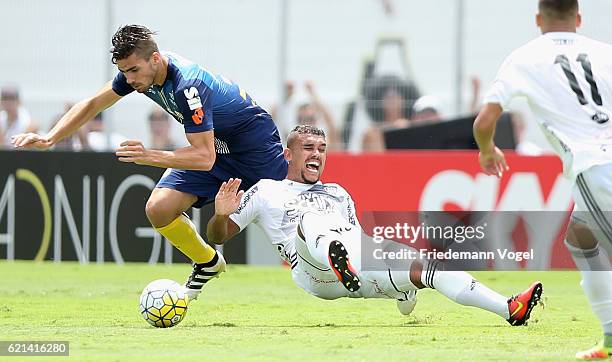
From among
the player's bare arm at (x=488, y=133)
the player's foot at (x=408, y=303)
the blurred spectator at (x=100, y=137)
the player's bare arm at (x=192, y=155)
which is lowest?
the blurred spectator at (x=100, y=137)

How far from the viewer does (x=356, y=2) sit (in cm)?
1780

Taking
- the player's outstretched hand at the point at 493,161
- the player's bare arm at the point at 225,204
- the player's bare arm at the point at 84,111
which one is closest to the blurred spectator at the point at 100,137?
the player's bare arm at the point at 84,111

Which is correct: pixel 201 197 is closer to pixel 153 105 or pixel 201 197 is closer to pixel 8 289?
pixel 8 289

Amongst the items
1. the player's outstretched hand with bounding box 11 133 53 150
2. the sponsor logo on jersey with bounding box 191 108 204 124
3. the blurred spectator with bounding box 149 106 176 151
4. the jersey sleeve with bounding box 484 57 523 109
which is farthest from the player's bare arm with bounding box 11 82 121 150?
the blurred spectator with bounding box 149 106 176 151

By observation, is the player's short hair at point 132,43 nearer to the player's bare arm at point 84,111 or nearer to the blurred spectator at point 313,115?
the player's bare arm at point 84,111

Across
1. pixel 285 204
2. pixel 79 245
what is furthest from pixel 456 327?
pixel 79 245

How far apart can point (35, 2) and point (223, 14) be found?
8.44ft

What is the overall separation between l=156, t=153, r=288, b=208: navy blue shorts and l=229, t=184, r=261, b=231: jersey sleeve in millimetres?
479

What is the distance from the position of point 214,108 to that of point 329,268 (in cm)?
181

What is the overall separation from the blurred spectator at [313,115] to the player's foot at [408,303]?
22.3 ft

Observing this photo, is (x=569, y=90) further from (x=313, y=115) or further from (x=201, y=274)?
(x=313, y=115)

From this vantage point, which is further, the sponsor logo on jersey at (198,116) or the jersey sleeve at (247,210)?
the jersey sleeve at (247,210)

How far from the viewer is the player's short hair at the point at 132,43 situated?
9.00 m

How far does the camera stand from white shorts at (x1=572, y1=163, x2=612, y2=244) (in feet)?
22.9
